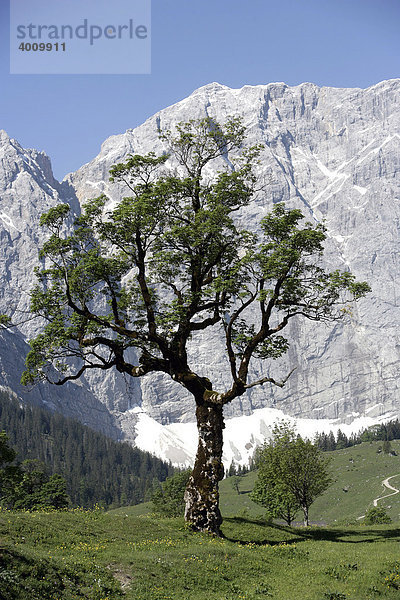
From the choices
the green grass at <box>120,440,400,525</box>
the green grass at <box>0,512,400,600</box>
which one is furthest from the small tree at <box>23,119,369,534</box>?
the green grass at <box>120,440,400,525</box>

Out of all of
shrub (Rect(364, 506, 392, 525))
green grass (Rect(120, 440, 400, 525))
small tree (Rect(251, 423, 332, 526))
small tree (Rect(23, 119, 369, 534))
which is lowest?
green grass (Rect(120, 440, 400, 525))

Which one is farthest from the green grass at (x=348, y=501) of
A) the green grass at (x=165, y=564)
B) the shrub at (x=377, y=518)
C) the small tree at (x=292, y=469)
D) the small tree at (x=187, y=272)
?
the green grass at (x=165, y=564)

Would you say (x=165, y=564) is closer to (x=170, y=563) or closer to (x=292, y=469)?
(x=170, y=563)

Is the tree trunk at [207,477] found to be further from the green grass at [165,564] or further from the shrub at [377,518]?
the shrub at [377,518]

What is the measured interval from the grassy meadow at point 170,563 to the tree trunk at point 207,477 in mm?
1069

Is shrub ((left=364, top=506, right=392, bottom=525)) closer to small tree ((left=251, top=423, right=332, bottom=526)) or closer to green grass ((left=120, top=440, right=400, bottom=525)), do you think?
green grass ((left=120, top=440, right=400, bottom=525))

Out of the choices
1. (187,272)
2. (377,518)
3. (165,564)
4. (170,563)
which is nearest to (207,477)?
(170,563)

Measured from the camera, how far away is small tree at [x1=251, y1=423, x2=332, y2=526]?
55062 mm

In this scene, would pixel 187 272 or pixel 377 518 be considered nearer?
pixel 187 272

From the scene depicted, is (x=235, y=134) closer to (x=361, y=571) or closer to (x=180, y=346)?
(x=180, y=346)

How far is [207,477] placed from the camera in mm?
28984

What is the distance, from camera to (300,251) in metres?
31.4

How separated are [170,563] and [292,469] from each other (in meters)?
37.2

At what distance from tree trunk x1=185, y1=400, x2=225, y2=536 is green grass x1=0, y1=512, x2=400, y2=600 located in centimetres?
99
